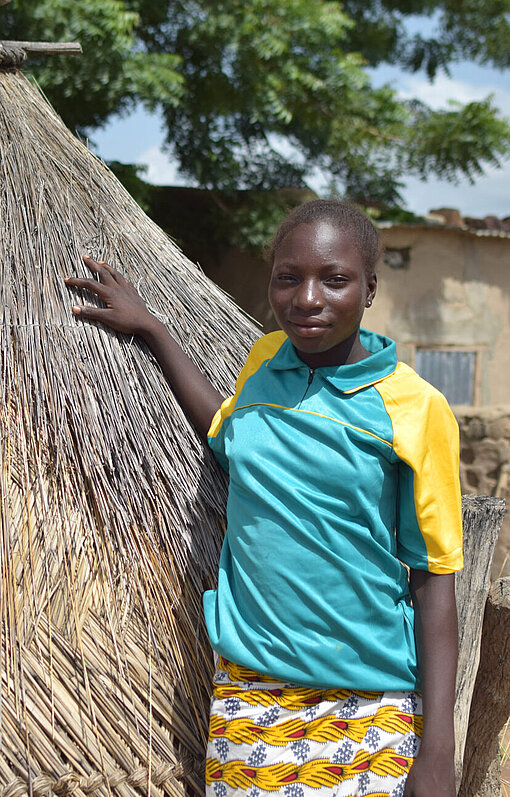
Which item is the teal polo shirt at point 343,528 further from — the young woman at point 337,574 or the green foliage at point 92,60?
the green foliage at point 92,60

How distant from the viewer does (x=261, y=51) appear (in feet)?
19.3

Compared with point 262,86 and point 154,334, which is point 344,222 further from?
point 262,86

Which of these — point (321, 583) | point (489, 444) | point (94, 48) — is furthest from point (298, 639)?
point (94, 48)

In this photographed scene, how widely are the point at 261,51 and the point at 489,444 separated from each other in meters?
3.48

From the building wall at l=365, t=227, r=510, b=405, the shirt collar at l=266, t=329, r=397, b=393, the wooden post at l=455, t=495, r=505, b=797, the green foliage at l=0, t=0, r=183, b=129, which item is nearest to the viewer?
the shirt collar at l=266, t=329, r=397, b=393

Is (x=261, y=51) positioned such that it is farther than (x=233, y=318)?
Yes

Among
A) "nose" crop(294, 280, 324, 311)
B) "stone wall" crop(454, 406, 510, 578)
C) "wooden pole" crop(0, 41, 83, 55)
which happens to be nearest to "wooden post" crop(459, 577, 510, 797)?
"nose" crop(294, 280, 324, 311)

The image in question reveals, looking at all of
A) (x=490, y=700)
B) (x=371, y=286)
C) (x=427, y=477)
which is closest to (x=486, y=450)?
(x=490, y=700)

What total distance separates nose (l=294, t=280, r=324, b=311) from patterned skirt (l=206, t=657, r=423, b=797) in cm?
67

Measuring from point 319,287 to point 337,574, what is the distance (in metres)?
0.52

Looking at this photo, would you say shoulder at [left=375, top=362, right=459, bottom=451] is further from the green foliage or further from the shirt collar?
the green foliage

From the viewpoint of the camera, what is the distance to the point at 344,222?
1.42 meters

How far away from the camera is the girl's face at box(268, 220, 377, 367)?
137 cm

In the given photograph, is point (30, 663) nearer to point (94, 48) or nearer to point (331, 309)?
point (331, 309)
